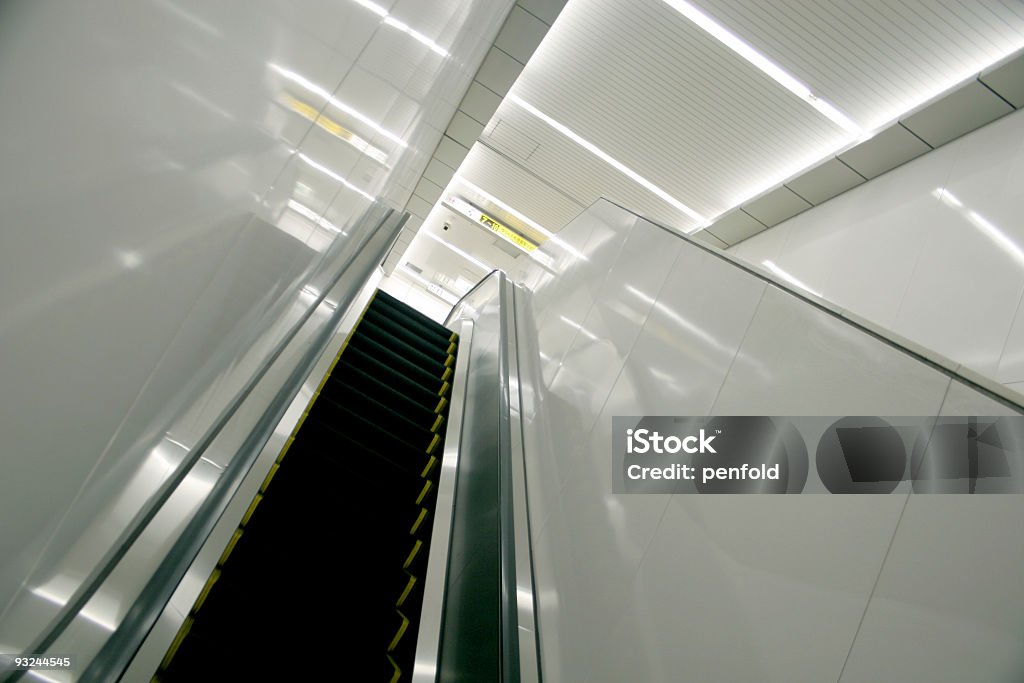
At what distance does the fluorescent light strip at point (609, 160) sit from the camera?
10562 millimetres

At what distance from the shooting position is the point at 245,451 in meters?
2.75

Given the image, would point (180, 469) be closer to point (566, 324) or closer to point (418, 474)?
point (418, 474)

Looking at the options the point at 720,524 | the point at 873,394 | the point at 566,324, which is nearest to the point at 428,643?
the point at 720,524

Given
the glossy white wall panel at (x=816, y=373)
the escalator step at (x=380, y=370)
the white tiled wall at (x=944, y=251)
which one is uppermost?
the white tiled wall at (x=944, y=251)

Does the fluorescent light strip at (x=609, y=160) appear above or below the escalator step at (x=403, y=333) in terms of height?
above

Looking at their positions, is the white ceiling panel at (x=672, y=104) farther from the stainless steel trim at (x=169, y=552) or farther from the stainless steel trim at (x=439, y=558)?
the stainless steel trim at (x=169, y=552)

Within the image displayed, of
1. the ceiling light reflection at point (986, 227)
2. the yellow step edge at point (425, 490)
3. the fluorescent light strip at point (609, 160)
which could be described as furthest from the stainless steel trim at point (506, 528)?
the fluorescent light strip at point (609, 160)

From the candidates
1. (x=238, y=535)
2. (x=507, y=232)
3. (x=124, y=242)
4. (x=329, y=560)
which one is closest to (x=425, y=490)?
(x=329, y=560)

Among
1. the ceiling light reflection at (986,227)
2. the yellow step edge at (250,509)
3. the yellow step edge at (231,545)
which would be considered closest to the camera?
the yellow step edge at (231,545)

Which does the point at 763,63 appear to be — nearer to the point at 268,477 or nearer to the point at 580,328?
the point at 580,328

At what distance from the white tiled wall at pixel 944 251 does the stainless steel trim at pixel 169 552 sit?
4.98 metres

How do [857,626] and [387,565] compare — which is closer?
[857,626]

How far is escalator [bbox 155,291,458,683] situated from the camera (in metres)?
2.68

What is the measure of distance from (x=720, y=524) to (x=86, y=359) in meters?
2.37
